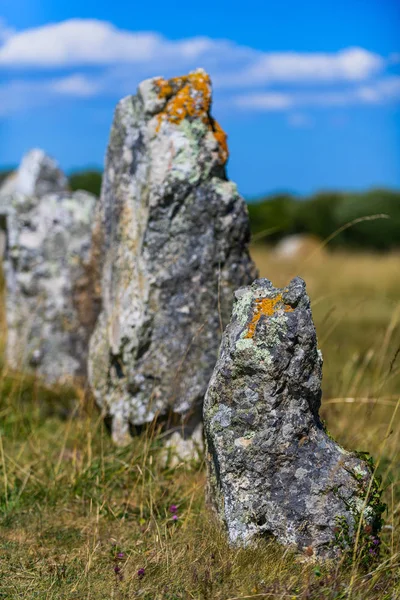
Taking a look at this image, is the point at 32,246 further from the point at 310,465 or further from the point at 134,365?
the point at 310,465

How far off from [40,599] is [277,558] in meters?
0.98

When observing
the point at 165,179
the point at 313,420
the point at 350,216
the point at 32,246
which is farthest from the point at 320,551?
the point at 350,216

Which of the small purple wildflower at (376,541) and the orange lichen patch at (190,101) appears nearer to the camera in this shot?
the small purple wildflower at (376,541)

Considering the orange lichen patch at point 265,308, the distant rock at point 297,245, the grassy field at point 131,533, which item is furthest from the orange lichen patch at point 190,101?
the distant rock at point 297,245

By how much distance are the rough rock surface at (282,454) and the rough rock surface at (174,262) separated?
113 centimetres

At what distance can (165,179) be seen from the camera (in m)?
4.49

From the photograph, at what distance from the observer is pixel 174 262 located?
178 inches

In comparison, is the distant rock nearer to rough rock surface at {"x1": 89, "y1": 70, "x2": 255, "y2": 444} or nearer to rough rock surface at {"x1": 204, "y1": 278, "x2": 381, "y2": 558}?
rough rock surface at {"x1": 89, "y1": 70, "x2": 255, "y2": 444}

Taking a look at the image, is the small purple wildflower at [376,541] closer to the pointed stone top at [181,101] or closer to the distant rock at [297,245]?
the pointed stone top at [181,101]

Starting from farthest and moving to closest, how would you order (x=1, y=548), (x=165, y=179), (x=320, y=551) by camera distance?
(x=165, y=179) < (x=1, y=548) < (x=320, y=551)

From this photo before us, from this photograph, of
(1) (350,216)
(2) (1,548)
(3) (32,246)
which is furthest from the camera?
(1) (350,216)

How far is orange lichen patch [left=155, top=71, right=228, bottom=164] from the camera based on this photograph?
186 inches

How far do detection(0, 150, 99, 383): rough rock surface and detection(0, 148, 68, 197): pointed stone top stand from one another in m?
1.11

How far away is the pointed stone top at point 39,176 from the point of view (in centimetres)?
809
